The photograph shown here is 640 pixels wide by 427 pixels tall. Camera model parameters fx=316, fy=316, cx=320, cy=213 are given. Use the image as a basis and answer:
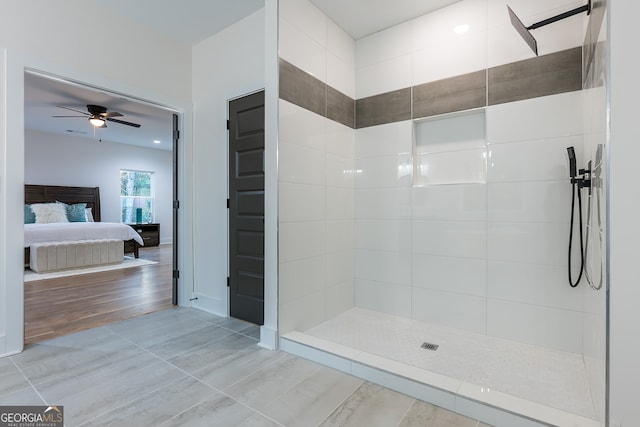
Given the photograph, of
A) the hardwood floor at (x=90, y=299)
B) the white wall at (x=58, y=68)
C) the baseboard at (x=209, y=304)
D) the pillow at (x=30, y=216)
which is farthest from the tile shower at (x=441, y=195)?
the pillow at (x=30, y=216)

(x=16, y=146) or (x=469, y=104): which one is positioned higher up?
(x=469, y=104)

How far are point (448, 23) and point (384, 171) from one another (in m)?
1.35

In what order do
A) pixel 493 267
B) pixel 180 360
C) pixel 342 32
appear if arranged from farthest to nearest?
pixel 342 32
pixel 493 267
pixel 180 360

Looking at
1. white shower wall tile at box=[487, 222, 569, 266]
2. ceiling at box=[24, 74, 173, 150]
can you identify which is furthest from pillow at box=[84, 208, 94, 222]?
white shower wall tile at box=[487, 222, 569, 266]

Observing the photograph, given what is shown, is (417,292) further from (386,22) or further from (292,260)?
(386,22)

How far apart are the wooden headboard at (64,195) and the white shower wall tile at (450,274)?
8032 mm

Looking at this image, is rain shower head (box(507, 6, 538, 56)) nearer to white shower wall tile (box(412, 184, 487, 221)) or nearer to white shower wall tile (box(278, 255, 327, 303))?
white shower wall tile (box(412, 184, 487, 221))

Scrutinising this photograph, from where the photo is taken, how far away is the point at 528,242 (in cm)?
236

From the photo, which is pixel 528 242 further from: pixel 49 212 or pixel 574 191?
pixel 49 212

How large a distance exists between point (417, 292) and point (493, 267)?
687 millimetres

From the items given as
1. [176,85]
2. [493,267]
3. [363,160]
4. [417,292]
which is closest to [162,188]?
[176,85]

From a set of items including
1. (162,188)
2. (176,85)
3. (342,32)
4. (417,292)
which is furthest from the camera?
(162,188)

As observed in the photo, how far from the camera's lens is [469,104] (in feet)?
8.52

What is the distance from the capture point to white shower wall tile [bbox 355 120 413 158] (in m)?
2.93
